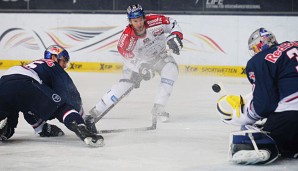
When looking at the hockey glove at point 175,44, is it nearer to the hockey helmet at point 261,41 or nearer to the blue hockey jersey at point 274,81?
the hockey helmet at point 261,41

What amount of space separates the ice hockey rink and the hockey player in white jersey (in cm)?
18

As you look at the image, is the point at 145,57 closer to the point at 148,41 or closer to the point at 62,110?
the point at 148,41

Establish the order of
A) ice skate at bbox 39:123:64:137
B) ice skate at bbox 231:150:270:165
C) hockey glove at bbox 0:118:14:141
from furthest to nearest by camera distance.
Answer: ice skate at bbox 39:123:64:137, hockey glove at bbox 0:118:14:141, ice skate at bbox 231:150:270:165

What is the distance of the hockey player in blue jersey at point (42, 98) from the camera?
17.4ft

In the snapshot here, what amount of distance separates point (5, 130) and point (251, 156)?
1969 mm

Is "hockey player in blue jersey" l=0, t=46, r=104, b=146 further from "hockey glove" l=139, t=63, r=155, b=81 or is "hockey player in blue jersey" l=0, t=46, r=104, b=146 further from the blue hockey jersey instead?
"hockey glove" l=139, t=63, r=155, b=81

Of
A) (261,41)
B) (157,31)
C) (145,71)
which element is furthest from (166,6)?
(261,41)

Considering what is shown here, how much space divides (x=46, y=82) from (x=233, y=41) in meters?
5.93

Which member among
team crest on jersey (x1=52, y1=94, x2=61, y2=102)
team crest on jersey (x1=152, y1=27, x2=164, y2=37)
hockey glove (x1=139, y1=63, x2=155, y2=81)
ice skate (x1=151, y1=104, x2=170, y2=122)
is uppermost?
team crest on jersey (x1=152, y1=27, x2=164, y2=37)

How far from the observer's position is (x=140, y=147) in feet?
17.7

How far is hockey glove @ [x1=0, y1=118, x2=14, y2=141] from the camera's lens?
5531mm

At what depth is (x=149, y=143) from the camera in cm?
557

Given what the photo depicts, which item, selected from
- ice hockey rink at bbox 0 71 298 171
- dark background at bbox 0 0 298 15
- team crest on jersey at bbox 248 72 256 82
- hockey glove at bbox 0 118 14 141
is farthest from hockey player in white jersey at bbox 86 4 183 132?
dark background at bbox 0 0 298 15

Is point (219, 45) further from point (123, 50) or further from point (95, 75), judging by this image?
point (123, 50)
